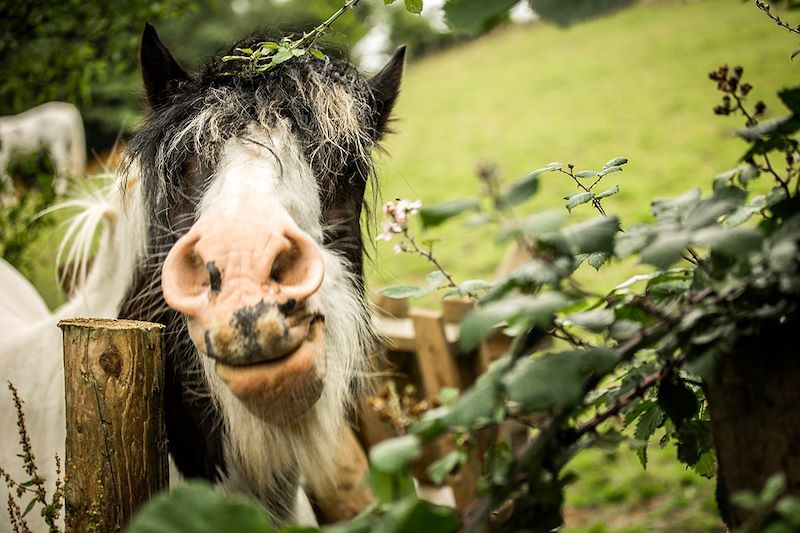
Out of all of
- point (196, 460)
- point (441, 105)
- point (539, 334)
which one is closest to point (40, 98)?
point (196, 460)

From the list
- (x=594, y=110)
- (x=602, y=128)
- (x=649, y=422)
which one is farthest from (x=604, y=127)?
(x=649, y=422)

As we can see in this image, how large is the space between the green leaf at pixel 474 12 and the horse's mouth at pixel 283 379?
777 millimetres

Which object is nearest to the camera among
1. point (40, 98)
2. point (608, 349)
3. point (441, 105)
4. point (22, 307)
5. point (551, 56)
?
point (608, 349)

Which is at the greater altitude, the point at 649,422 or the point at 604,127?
the point at 649,422

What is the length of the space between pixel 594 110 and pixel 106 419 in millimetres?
12654

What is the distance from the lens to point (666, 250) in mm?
889

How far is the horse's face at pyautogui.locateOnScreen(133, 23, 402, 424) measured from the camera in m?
1.33

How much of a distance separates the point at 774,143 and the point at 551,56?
18142mm

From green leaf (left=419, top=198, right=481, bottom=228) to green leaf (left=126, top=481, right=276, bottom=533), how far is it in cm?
45

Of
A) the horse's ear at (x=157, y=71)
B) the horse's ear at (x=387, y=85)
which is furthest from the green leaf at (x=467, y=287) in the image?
the horse's ear at (x=157, y=71)

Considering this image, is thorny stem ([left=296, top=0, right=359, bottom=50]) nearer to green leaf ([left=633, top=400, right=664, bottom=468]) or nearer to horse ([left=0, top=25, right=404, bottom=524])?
horse ([left=0, top=25, right=404, bottom=524])

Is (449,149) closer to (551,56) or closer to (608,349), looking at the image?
(551,56)

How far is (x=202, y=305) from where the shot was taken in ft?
4.40

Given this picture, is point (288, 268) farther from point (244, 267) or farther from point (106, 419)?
point (106, 419)
